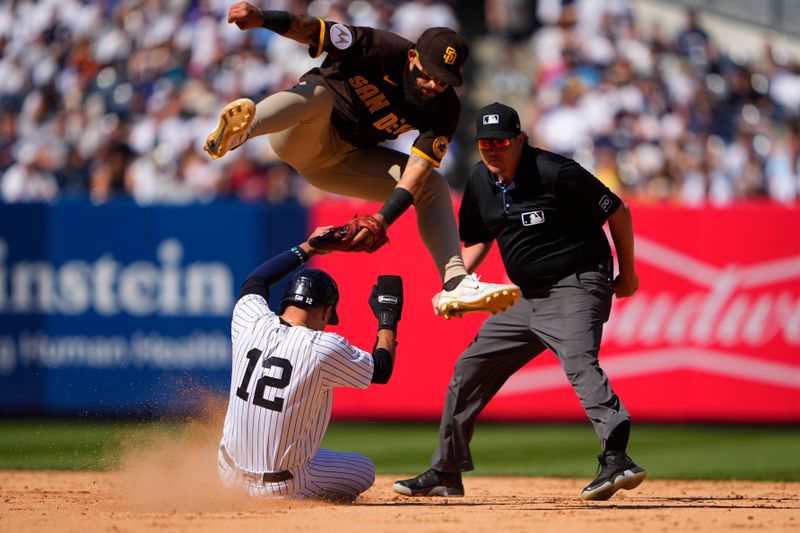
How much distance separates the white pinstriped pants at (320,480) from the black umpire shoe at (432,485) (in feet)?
1.98

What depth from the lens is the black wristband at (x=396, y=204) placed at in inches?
268

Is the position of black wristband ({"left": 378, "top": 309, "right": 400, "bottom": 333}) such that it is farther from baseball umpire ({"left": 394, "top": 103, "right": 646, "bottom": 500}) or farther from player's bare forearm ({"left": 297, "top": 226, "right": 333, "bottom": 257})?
baseball umpire ({"left": 394, "top": 103, "right": 646, "bottom": 500})

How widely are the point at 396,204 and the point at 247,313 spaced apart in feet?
3.40

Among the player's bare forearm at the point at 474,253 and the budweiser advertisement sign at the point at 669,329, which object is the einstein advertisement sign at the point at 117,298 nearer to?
the budweiser advertisement sign at the point at 669,329

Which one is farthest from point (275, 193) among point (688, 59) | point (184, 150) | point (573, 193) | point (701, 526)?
point (701, 526)

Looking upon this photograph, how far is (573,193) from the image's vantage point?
23.7 feet

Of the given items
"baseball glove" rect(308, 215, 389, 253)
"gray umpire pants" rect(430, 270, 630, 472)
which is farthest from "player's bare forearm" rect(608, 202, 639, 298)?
"baseball glove" rect(308, 215, 389, 253)

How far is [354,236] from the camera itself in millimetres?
6672

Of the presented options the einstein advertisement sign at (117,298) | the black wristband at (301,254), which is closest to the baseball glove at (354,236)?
the black wristband at (301,254)

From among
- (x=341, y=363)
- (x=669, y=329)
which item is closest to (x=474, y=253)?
(x=341, y=363)

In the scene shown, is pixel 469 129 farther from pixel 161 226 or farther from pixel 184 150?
pixel 161 226

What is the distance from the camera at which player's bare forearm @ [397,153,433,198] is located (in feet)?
23.1

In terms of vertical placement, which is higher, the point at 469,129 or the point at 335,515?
the point at 469,129

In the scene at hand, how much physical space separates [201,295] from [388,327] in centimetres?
616
